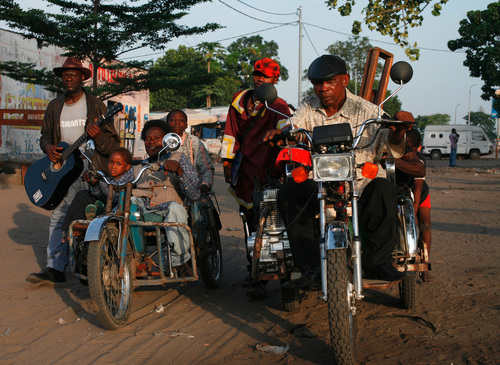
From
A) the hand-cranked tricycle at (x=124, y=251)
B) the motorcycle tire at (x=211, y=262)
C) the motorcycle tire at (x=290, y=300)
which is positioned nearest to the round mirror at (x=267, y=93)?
the hand-cranked tricycle at (x=124, y=251)

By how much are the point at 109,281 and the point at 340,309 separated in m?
1.95

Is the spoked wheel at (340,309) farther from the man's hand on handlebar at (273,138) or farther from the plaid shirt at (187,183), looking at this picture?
the plaid shirt at (187,183)

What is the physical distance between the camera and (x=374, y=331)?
4355 millimetres

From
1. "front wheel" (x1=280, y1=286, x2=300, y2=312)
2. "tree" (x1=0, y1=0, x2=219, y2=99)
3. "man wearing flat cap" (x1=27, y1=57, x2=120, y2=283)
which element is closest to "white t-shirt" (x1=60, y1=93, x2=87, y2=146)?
"man wearing flat cap" (x1=27, y1=57, x2=120, y2=283)

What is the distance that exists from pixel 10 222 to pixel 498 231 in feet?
27.7

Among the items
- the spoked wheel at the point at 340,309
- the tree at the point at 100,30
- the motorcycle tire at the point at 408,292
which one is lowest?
A: the motorcycle tire at the point at 408,292

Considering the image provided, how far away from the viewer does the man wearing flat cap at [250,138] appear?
5.74 metres

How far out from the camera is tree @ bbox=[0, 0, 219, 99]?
17578mm

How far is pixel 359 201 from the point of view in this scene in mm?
4219

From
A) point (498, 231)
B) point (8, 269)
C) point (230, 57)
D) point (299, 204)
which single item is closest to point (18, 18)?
point (8, 269)

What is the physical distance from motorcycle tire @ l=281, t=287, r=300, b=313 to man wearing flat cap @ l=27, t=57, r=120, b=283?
2505mm

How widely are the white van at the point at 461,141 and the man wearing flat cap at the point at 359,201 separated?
40581 mm

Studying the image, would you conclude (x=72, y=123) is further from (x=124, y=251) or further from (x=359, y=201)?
(x=359, y=201)

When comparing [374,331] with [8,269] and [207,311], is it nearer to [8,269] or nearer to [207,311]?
[207,311]
